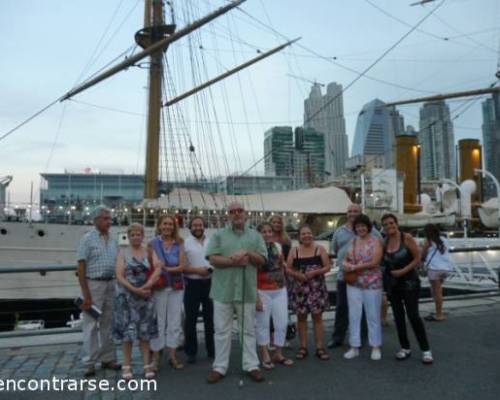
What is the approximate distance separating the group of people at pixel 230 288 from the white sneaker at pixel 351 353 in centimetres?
2

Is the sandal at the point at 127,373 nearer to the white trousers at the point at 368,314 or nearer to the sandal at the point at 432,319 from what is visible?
the white trousers at the point at 368,314

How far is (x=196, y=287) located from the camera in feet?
16.7

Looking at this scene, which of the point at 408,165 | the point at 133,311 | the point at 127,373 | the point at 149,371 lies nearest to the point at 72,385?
Result: the point at 127,373

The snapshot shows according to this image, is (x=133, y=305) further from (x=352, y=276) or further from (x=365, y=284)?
(x=365, y=284)

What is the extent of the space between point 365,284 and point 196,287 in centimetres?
193

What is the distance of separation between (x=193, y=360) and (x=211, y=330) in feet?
1.43

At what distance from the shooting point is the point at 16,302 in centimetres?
1493

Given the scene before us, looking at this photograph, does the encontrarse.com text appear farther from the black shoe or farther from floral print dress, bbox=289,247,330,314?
the black shoe

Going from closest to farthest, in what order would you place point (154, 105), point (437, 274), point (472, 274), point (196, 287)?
point (196, 287) → point (437, 274) → point (472, 274) → point (154, 105)

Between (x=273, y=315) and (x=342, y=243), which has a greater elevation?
(x=342, y=243)

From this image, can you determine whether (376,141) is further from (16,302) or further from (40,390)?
(40,390)

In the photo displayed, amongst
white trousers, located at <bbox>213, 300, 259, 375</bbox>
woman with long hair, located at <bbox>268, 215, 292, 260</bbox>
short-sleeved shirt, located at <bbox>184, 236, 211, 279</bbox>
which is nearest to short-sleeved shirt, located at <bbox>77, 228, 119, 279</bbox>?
short-sleeved shirt, located at <bbox>184, 236, 211, 279</bbox>

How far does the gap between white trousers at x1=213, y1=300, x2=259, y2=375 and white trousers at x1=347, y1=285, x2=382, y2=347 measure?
1294mm

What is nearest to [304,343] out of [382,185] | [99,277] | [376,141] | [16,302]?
[99,277]
